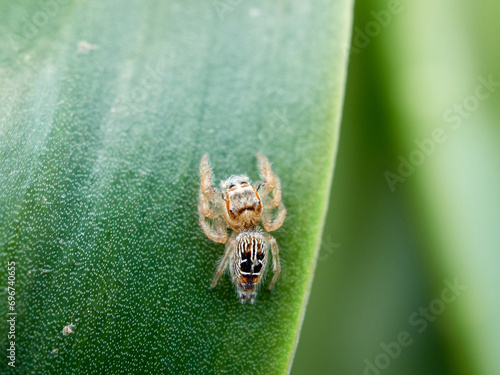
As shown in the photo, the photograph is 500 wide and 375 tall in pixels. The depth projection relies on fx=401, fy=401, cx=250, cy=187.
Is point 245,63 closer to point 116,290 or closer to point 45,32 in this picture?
point 45,32

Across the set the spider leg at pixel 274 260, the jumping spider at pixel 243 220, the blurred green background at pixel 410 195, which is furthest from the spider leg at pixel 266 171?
the blurred green background at pixel 410 195

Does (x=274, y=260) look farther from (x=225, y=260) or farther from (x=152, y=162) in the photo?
(x=152, y=162)

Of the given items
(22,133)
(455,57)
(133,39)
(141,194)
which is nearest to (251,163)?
(141,194)

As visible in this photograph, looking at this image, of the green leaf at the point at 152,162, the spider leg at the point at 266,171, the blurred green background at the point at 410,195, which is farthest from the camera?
the spider leg at the point at 266,171

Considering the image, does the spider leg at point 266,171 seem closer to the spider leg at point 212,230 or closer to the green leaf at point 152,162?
the green leaf at point 152,162

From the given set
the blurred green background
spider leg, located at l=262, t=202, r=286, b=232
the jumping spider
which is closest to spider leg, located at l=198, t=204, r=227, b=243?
the jumping spider

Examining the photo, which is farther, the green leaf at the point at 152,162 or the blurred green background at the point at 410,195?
the blurred green background at the point at 410,195
